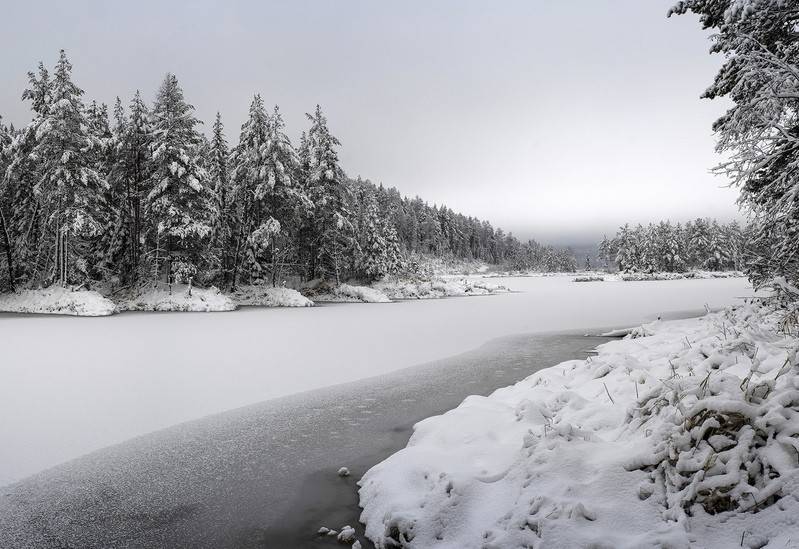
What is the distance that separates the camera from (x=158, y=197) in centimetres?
2702

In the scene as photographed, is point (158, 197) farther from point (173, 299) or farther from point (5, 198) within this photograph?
point (5, 198)

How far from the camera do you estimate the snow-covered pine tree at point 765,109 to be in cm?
603

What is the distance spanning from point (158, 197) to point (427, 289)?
25390 millimetres

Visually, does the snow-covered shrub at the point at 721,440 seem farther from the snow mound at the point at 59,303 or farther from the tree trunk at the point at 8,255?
the tree trunk at the point at 8,255

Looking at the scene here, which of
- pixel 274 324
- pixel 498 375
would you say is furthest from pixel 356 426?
pixel 274 324

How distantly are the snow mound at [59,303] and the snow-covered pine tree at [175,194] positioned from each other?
13.0 feet

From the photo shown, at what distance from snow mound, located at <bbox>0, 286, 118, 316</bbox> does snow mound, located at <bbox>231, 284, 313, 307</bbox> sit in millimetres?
8679

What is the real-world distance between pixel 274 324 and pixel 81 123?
63.2ft

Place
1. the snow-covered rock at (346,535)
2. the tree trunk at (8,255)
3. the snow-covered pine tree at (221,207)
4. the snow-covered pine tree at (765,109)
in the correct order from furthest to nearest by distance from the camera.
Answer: the snow-covered pine tree at (221,207) → the tree trunk at (8,255) → the snow-covered pine tree at (765,109) → the snow-covered rock at (346,535)

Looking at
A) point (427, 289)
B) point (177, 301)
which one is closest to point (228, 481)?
point (177, 301)

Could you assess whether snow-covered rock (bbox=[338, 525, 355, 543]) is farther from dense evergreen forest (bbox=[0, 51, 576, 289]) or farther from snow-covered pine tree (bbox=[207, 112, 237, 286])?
snow-covered pine tree (bbox=[207, 112, 237, 286])

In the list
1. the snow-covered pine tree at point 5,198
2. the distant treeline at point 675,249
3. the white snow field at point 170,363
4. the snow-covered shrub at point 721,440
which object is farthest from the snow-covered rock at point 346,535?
the distant treeline at point 675,249

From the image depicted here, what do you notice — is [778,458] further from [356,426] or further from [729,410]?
[356,426]

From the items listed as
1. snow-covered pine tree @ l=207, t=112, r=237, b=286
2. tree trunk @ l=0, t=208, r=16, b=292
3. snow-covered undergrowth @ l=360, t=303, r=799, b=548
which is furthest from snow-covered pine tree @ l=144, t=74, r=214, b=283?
snow-covered undergrowth @ l=360, t=303, r=799, b=548
